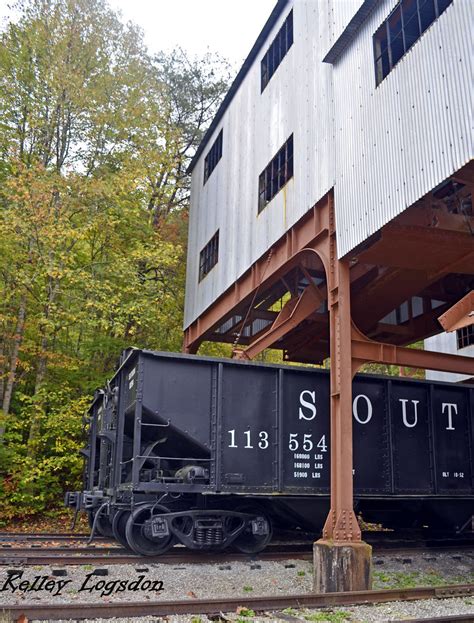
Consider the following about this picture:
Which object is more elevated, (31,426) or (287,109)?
(287,109)

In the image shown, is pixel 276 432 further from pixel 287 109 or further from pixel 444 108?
pixel 287 109

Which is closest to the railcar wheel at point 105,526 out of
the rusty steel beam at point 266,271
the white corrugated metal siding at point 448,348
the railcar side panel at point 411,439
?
the rusty steel beam at point 266,271

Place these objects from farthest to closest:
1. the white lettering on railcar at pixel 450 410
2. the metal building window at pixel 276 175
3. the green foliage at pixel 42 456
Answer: the green foliage at pixel 42 456
the metal building window at pixel 276 175
the white lettering on railcar at pixel 450 410

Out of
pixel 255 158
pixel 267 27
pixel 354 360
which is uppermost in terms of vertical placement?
pixel 267 27

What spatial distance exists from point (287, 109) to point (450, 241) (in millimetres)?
5134

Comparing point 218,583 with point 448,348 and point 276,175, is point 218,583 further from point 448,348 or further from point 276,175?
point 448,348

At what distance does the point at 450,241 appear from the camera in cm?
905

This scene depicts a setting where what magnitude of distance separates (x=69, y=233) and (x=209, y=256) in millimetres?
4091

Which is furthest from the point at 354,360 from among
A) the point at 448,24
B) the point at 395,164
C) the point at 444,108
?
the point at 448,24

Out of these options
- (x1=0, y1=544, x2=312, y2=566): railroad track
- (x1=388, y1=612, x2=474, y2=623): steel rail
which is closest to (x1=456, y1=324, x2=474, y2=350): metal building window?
(x1=0, y1=544, x2=312, y2=566): railroad track

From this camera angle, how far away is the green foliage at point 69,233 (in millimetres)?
16375

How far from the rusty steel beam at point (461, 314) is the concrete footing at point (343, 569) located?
337cm

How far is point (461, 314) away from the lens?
7668mm

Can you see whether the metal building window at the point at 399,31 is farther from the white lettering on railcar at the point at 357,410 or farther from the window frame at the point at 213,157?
the window frame at the point at 213,157
